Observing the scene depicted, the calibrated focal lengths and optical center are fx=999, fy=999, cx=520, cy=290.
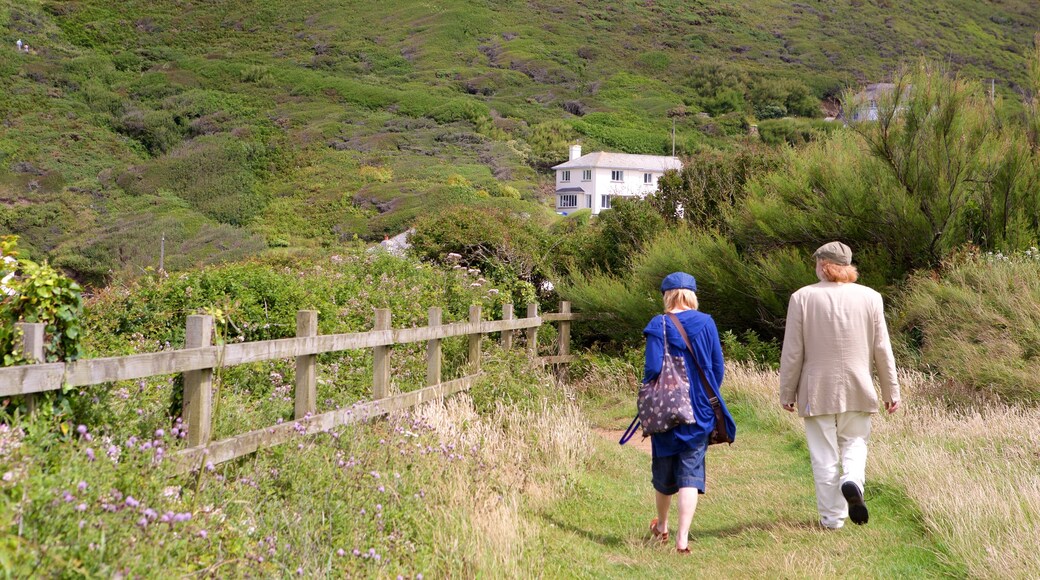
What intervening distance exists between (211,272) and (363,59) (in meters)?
102

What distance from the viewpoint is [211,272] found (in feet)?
37.6

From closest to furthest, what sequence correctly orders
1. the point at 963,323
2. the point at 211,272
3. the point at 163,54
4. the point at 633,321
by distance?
the point at 963,323 → the point at 211,272 → the point at 633,321 → the point at 163,54

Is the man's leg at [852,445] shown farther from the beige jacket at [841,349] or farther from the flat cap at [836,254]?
the flat cap at [836,254]

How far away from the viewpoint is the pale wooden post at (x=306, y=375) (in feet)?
19.8

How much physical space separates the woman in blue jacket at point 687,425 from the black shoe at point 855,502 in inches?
28.4

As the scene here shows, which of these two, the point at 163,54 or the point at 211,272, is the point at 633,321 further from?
the point at 163,54

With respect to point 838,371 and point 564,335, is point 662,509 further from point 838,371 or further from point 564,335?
point 564,335

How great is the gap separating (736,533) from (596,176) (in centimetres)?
6735

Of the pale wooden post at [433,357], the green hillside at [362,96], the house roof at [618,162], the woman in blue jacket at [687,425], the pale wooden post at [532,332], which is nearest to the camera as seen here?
the woman in blue jacket at [687,425]

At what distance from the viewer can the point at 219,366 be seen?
4902mm

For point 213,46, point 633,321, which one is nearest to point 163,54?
point 213,46

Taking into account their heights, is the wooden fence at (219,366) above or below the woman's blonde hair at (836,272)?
below

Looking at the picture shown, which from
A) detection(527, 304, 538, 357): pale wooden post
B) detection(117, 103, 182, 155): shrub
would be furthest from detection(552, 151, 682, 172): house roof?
detection(527, 304, 538, 357): pale wooden post

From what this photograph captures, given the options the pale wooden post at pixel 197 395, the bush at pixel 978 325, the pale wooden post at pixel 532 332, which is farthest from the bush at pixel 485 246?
the pale wooden post at pixel 197 395
